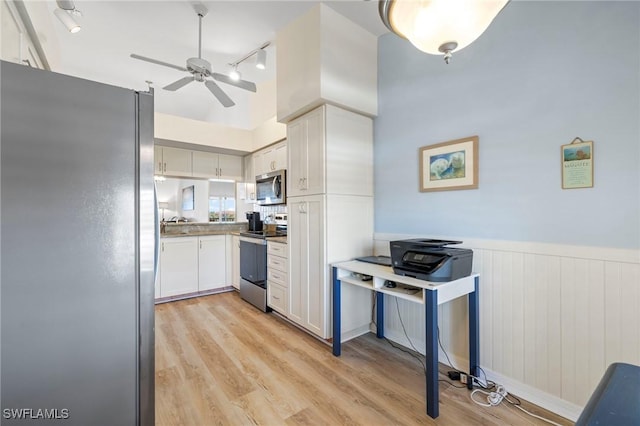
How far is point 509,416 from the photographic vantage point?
1.61 metres

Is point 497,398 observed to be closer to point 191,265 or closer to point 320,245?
point 320,245

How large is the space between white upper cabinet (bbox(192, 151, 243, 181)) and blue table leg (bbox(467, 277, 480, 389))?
12.4 ft

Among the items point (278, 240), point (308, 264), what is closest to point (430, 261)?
point (308, 264)

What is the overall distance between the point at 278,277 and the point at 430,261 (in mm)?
1784

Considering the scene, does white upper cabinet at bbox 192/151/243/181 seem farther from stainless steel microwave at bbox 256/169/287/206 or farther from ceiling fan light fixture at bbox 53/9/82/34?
ceiling fan light fixture at bbox 53/9/82/34

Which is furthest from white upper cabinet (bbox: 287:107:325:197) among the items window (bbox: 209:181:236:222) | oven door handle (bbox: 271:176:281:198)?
window (bbox: 209:181:236:222)

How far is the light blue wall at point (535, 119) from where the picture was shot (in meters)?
1.46

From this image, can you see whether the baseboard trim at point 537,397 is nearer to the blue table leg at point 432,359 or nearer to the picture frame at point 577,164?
the blue table leg at point 432,359

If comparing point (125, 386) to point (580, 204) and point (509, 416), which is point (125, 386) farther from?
point (580, 204)

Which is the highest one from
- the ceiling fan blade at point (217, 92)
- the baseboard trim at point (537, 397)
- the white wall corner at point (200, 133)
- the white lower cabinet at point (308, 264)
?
the ceiling fan blade at point (217, 92)

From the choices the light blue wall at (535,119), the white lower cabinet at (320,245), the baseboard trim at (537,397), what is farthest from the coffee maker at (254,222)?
the baseboard trim at (537,397)

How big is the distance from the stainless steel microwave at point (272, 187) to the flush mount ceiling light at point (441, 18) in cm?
247

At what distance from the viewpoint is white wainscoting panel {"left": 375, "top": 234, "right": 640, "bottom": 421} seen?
146 centimetres

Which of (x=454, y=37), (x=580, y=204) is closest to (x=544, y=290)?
(x=580, y=204)
